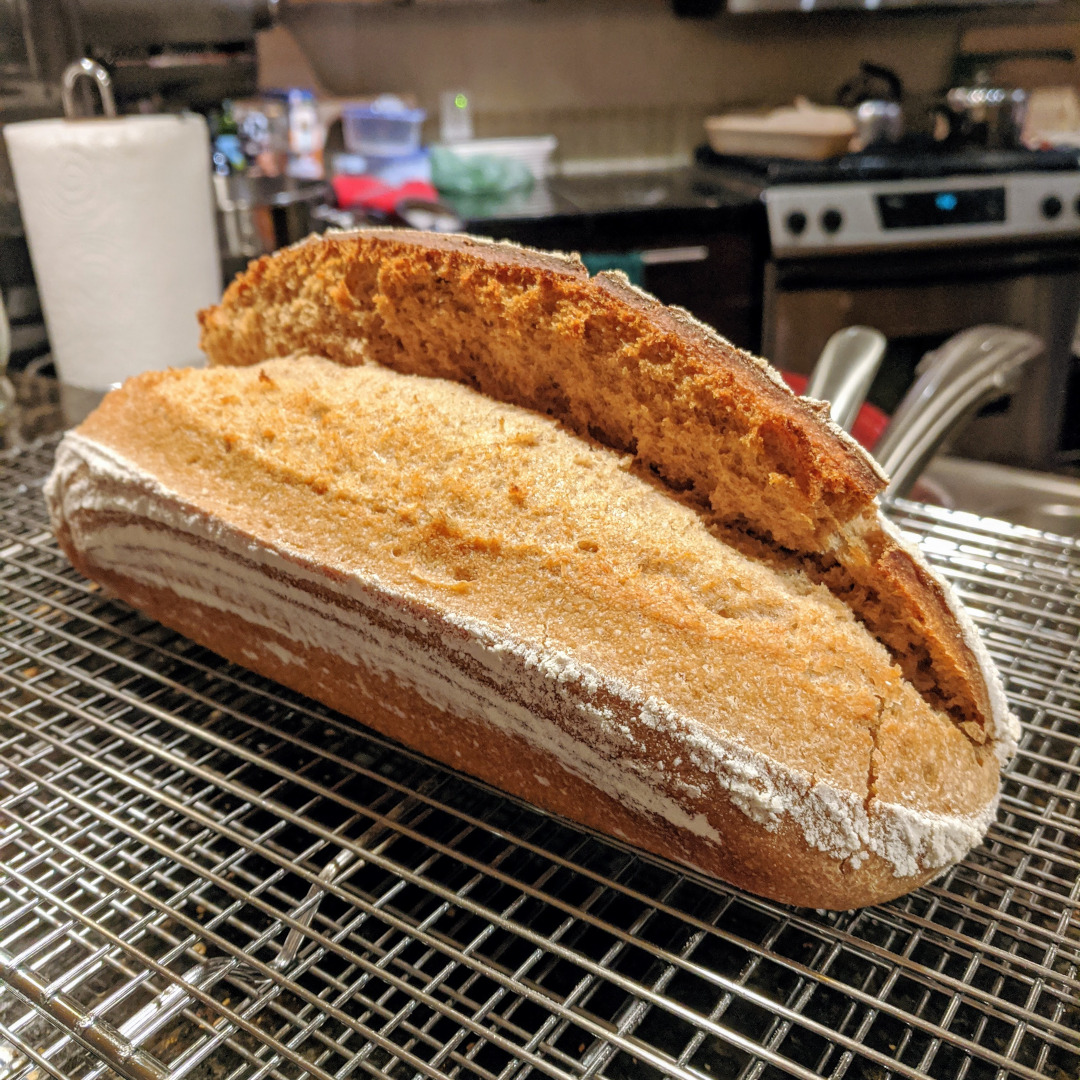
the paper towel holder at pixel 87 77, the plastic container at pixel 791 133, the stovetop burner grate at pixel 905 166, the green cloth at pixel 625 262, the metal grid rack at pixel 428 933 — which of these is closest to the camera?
the metal grid rack at pixel 428 933

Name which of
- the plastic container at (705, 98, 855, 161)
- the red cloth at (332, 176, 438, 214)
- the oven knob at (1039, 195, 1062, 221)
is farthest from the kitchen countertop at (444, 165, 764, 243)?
the oven knob at (1039, 195, 1062, 221)

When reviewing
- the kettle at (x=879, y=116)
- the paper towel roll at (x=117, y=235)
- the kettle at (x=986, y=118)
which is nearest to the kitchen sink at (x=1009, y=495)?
the paper towel roll at (x=117, y=235)

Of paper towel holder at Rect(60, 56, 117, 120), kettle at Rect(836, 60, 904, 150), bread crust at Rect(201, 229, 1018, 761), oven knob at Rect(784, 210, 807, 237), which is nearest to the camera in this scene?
bread crust at Rect(201, 229, 1018, 761)

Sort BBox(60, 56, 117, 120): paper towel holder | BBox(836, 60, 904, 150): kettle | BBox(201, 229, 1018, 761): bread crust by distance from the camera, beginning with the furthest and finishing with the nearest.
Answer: BBox(836, 60, 904, 150): kettle
BBox(60, 56, 117, 120): paper towel holder
BBox(201, 229, 1018, 761): bread crust

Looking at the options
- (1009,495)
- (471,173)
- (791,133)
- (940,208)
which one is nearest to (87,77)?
(471,173)

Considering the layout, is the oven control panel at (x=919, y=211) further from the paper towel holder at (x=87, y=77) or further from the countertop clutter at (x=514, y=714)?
the paper towel holder at (x=87, y=77)

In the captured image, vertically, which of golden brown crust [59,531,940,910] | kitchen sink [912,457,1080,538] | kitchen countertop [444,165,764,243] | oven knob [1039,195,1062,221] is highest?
kitchen countertop [444,165,764,243]

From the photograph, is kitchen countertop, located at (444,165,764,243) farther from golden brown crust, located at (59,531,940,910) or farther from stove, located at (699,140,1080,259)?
golden brown crust, located at (59,531,940,910)
